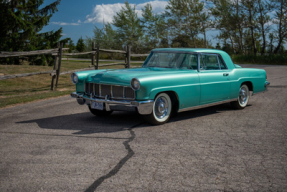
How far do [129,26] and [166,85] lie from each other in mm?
43566

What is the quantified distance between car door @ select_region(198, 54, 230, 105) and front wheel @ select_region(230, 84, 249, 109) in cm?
59

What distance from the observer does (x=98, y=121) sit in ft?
22.8

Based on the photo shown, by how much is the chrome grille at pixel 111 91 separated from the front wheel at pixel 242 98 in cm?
317

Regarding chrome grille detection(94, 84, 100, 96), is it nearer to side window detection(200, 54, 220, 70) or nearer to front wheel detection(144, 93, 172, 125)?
front wheel detection(144, 93, 172, 125)

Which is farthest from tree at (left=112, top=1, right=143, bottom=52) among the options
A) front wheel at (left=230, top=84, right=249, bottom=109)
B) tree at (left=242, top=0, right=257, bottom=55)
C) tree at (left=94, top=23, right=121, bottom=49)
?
front wheel at (left=230, top=84, right=249, bottom=109)

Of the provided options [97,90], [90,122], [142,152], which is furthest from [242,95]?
[142,152]

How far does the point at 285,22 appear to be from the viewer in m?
36.8

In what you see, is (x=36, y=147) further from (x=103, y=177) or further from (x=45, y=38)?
(x=45, y=38)

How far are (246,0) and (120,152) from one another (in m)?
37.7

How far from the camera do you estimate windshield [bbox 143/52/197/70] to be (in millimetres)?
7293

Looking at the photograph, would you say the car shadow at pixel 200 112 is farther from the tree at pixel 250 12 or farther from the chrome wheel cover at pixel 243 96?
the tree at pixel 250 12

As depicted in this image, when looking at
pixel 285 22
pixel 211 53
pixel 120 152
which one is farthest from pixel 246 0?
pixel 120 152

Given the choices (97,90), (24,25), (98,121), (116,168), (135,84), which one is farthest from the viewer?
(24,25)

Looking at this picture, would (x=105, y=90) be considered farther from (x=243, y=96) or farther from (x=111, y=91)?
(x=243, y=96)
